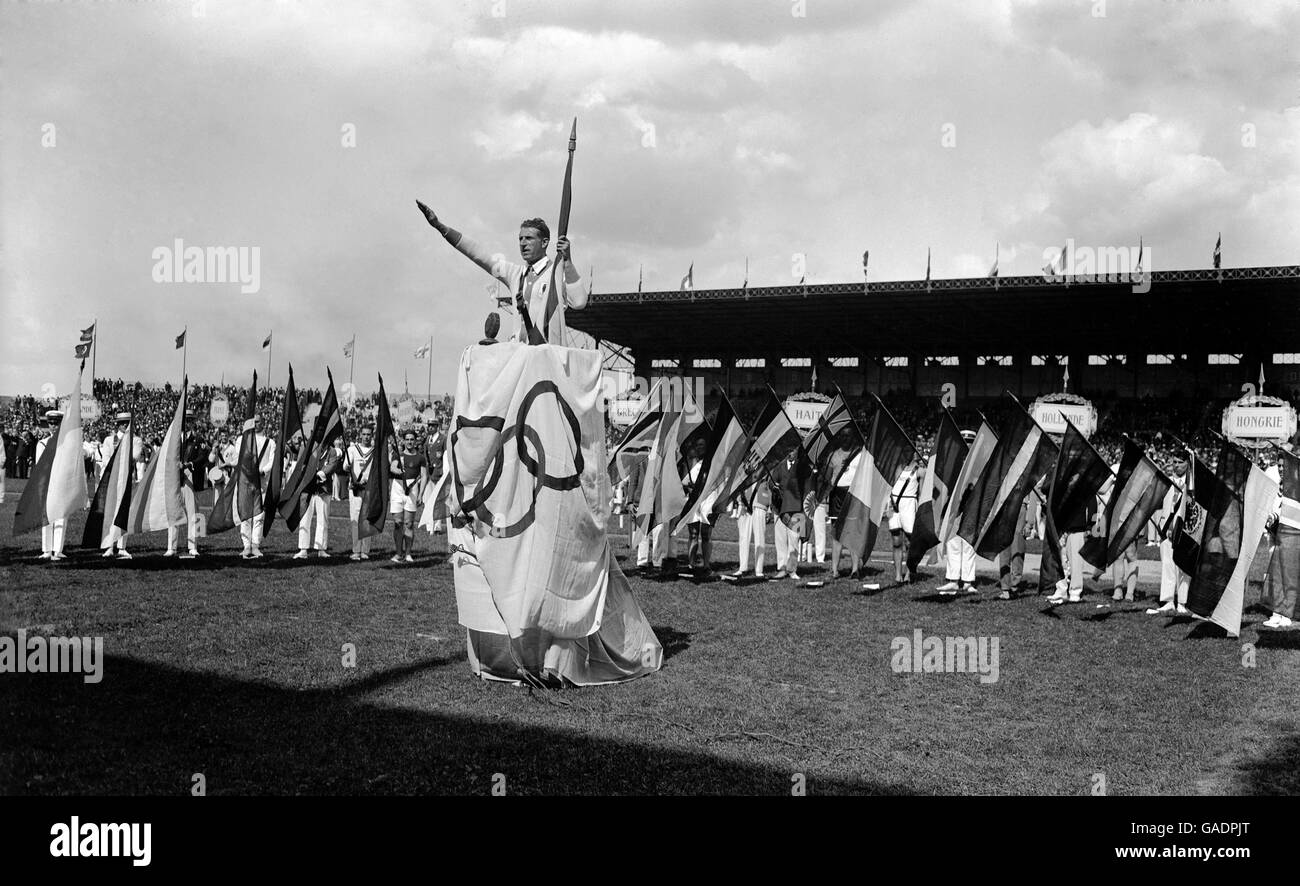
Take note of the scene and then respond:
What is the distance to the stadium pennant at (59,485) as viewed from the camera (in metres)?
14.4

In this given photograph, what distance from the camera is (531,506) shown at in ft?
25.9

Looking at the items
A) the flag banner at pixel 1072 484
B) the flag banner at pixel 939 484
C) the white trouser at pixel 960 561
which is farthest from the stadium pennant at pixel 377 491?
the flag banner at pixel 1072 484

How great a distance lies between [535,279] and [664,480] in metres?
6.37

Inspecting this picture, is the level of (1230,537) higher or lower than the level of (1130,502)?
lower

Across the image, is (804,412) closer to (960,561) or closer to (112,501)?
(960,561)

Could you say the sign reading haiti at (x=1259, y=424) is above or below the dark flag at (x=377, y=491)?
above

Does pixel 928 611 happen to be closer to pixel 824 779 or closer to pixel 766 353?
pixel 824 779

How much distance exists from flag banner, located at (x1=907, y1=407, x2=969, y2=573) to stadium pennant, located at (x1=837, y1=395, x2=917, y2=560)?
0.49 meters

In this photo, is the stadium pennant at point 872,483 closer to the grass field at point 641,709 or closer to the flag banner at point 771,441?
the flag banner at point 771,441

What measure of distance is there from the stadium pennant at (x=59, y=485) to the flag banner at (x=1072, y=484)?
12.6 metres

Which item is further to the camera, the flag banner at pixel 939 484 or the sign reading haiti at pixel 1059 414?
the sign reading haiti at pixel 1059 414

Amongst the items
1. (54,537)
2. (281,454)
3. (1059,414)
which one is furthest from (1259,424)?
(54,537)

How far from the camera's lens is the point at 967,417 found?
47.4 m

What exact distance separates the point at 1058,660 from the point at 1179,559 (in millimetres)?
3003
